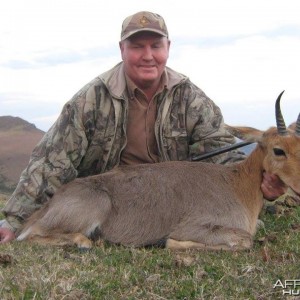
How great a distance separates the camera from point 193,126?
9086 millimetres

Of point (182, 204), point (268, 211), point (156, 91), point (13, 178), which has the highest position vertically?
point (156, 91)

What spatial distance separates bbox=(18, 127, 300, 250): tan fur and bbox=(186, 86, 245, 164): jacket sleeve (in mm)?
1266

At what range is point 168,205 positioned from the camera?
739 cm

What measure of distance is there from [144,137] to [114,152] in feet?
1.62

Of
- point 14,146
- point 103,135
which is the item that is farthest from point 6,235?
point 14,146

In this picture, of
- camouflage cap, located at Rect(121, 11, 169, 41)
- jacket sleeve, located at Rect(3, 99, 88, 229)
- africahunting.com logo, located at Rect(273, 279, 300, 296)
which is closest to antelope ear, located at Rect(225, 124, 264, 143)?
camouflage cap, located at Rect(121, 11, 169, 41)

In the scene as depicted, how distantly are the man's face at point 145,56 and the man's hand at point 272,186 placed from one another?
7.23 ft

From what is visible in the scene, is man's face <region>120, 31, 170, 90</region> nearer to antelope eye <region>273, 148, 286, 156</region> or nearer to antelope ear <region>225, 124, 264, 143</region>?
antelope ear <region>225, 124, 264, 143</region>

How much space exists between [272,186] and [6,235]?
331 cm

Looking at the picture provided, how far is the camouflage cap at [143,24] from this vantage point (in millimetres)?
8547

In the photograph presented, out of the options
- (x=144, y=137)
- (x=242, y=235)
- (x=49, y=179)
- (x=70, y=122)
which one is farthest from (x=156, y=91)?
(x=242, y=235)

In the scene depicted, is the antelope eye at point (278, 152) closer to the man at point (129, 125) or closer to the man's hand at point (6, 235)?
the man at point (129, 125)

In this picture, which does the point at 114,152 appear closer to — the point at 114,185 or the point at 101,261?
the point at 114,185

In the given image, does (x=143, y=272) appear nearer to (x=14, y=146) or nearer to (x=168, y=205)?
(x=168, y=205)
